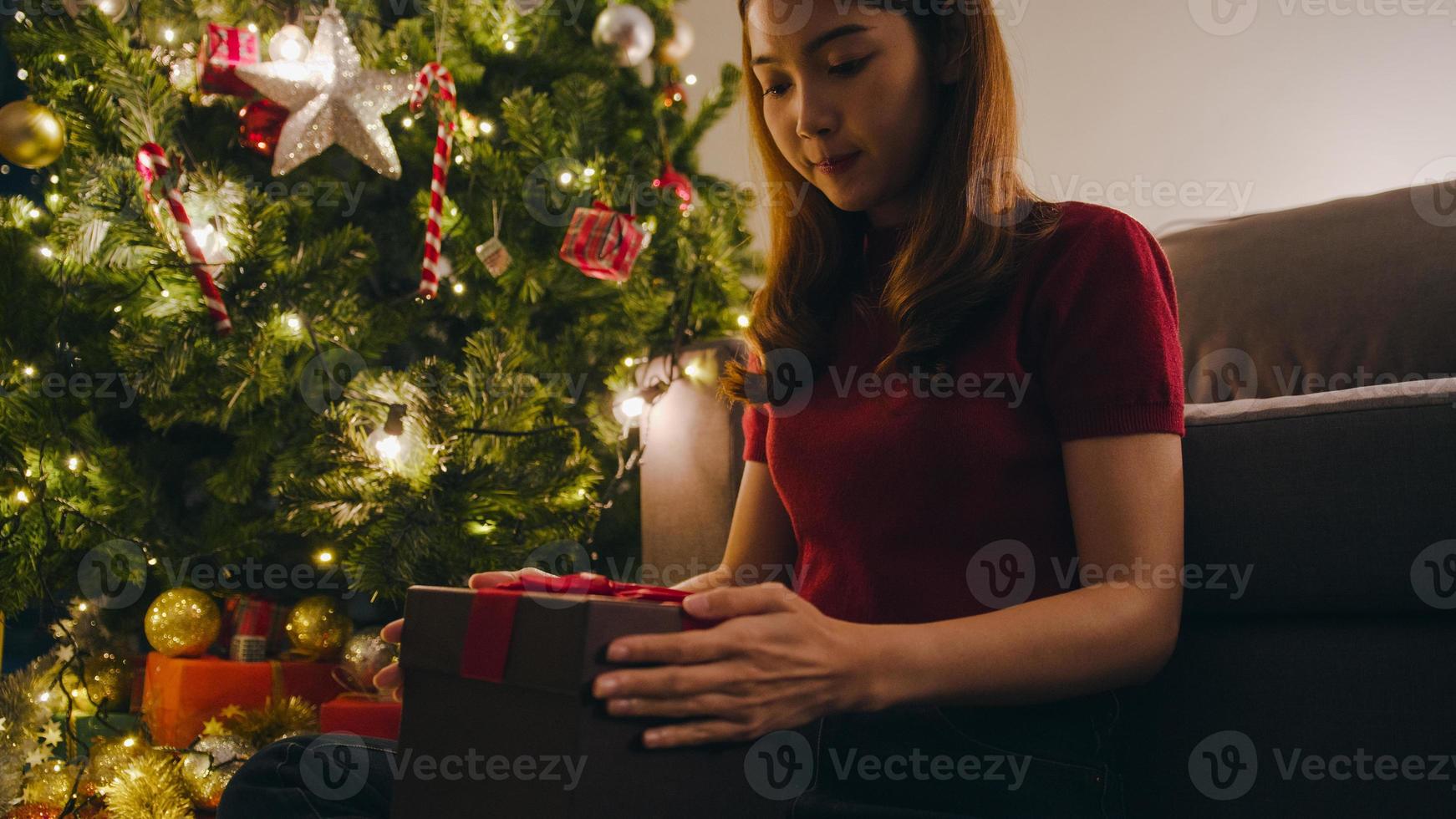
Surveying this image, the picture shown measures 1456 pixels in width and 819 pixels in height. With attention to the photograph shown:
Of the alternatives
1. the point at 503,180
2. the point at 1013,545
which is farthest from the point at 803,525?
the point at 503,180

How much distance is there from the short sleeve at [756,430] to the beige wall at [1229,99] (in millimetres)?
1021

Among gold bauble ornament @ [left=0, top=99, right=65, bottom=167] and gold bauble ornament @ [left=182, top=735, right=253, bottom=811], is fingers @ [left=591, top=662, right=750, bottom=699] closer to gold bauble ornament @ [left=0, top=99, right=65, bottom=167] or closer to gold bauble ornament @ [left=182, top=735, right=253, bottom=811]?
gold bauble ornament @ [left=182, top=735, right=253, bottom=811]

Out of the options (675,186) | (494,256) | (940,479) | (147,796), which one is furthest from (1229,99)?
(147,796)

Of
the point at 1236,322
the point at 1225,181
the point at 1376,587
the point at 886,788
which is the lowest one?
the point at 886,788

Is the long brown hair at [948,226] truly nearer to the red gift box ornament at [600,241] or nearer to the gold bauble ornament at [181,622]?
the red gift box ornament at [600,241]

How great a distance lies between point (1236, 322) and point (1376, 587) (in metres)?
0.72

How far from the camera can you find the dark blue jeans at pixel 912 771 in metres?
0.64

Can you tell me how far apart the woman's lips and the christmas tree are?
86cm

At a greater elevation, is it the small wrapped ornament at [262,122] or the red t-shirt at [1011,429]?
the small wrapped ornament at [262,122]

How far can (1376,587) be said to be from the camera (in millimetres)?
691

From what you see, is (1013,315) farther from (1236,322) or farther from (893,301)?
(1236,322)

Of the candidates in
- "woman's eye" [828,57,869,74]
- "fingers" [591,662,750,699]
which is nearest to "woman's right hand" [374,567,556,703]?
"fingers" [591,662,750,699]

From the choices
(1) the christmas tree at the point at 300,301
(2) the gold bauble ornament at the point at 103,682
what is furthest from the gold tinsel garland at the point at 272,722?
(2) the gold bauble ornament at the point at 103,682

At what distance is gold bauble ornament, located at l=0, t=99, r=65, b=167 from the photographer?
142cm
